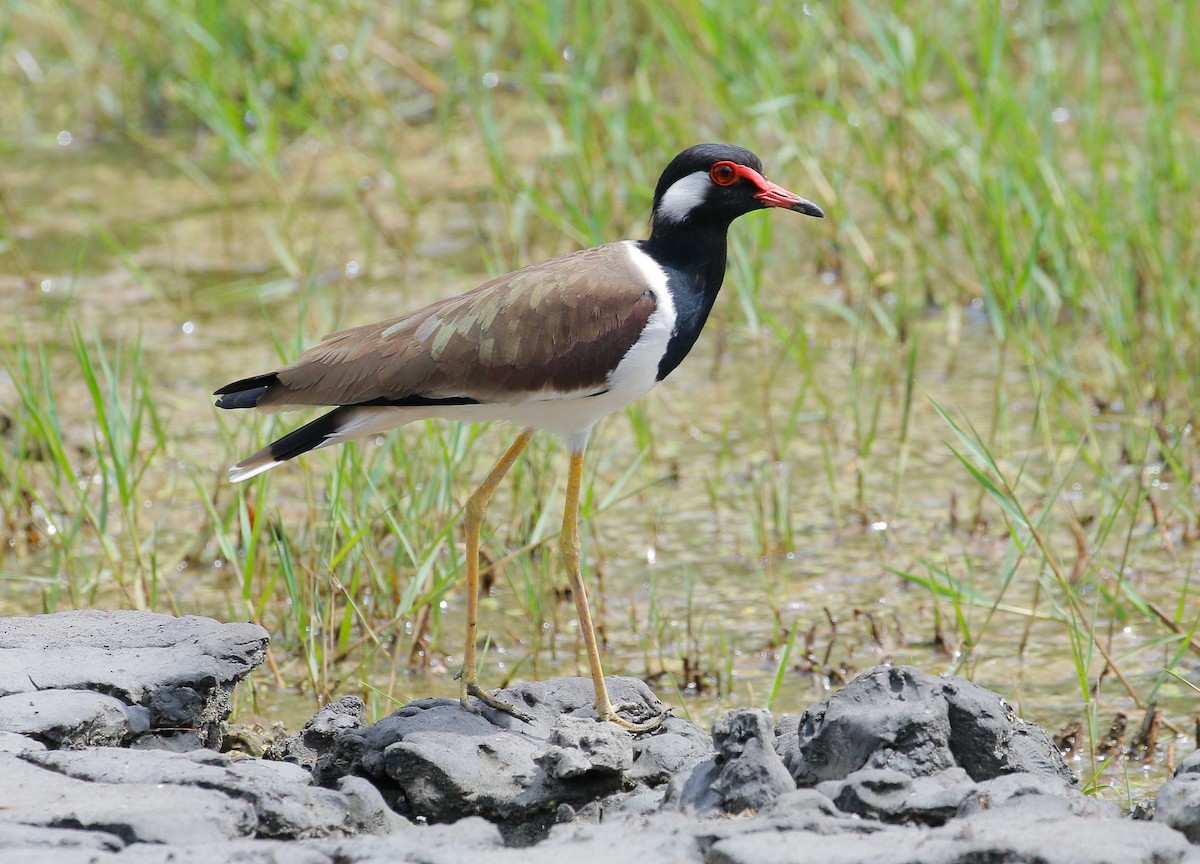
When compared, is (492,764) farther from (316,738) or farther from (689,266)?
(689,266)

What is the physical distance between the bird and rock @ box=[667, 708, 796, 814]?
537 mm

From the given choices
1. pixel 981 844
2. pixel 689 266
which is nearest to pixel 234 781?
pixel 981 844

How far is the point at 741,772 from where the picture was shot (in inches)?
112

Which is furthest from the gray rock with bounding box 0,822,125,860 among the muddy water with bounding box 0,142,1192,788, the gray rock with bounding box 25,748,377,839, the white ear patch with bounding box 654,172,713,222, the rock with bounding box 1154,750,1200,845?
the white ear patch with bounding box 654,172,713,222

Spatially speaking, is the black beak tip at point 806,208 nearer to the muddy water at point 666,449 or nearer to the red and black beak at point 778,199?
the red and black beak at point 778,199

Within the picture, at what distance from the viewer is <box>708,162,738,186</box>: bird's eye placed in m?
3.78

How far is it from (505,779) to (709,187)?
1418 mm

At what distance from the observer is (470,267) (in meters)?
6.88

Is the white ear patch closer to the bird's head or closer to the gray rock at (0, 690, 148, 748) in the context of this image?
the bird's head

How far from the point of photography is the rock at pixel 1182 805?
2.71 m

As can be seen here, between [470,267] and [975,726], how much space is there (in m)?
4.19

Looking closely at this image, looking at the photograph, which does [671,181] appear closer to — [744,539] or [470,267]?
[744,539]

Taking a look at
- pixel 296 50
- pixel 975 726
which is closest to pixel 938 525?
pixel 975 726

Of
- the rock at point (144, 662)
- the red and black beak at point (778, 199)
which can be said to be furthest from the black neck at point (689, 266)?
the rock at point (144, 662)
